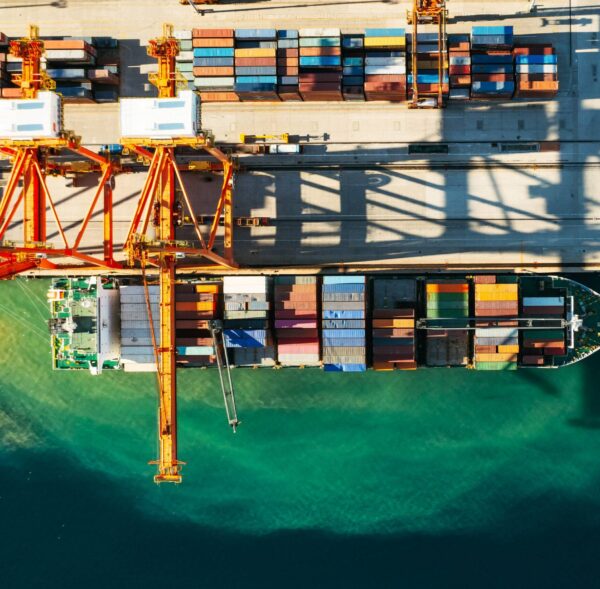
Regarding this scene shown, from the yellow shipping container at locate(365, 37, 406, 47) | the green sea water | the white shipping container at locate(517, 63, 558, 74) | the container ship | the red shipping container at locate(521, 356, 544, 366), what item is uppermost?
the yellow shipping container at locate(365, 37, 406, 47)

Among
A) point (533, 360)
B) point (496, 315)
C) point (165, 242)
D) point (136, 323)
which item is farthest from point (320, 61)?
point (533, 360)

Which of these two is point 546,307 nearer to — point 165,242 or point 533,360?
point 533,360

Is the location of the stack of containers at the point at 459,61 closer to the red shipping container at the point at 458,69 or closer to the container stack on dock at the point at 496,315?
the red shipping container at the point at 458,69

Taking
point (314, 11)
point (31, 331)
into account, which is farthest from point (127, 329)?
point (314, 11)

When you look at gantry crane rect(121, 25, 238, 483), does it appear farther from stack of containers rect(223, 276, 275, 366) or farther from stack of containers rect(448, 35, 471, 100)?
stack of containers rect(448, 35, 471, 100)

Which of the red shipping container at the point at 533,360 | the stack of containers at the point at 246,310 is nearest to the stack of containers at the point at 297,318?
the stack of containers at the point at 246,310

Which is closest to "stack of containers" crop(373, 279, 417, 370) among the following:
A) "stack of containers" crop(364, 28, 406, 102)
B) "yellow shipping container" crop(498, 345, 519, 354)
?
"yellow shipping container" crop(498, 345, 519, 354)
